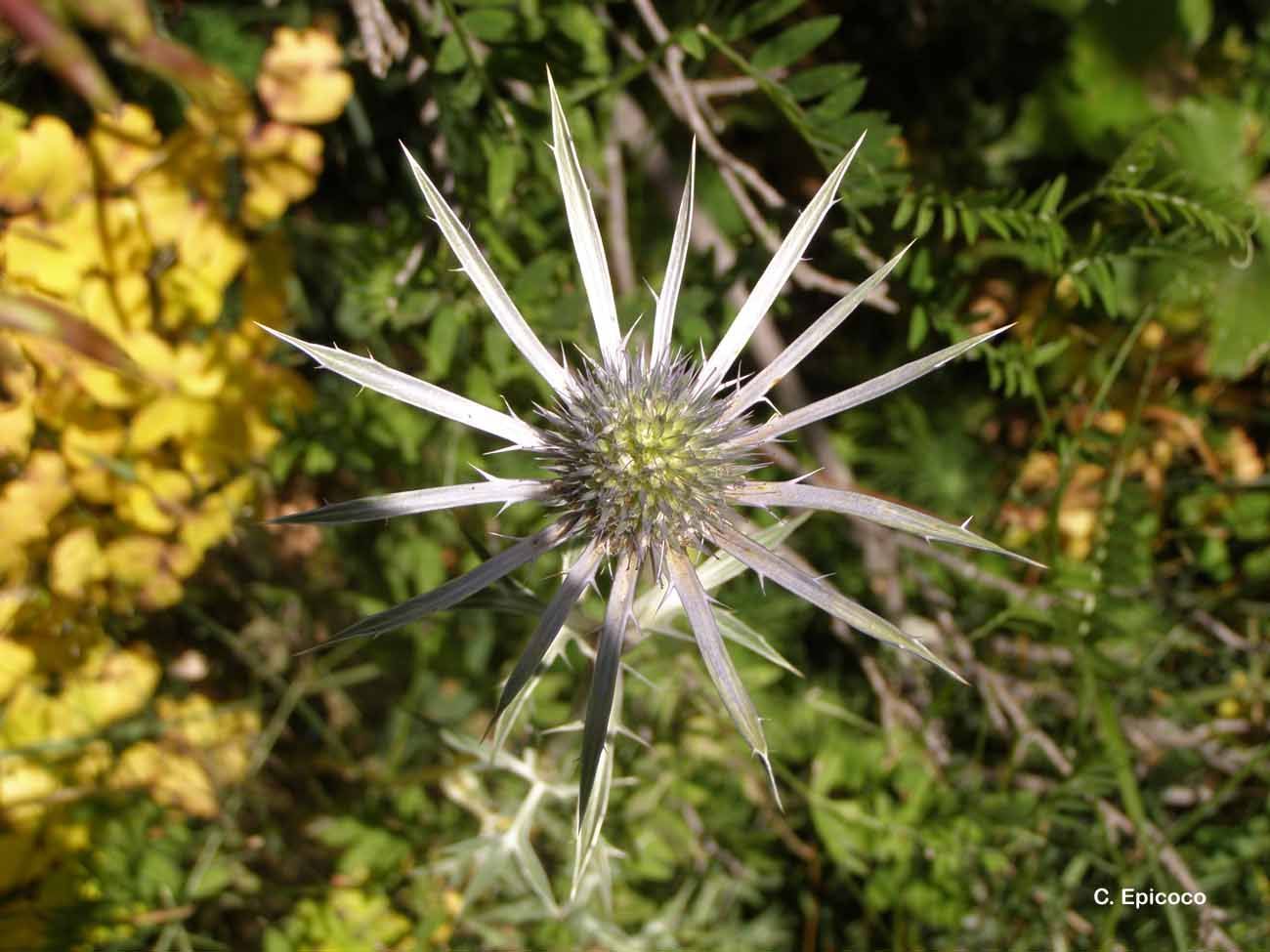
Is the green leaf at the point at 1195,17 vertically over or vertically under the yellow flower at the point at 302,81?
over

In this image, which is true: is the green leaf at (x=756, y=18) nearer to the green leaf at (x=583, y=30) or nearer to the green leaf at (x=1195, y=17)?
the green leaf at (x=583, y=30)

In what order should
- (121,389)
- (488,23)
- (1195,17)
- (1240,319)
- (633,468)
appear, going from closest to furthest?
(633,468) → (488,23) → (121,389) → (1240,319) → (1195,17)

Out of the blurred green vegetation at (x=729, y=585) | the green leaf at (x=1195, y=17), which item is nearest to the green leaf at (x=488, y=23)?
the blurred green vegetation at (x=729, y=585)

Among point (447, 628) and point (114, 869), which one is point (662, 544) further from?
point (114, 869)

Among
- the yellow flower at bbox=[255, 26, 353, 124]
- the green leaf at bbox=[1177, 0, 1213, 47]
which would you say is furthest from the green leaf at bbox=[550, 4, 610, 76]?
the green leaf at bbox=[1177, 0, 1213, 47]

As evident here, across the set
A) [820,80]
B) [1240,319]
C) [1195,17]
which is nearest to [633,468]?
[820,80]

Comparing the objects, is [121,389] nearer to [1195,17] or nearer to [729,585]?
[729,585]
